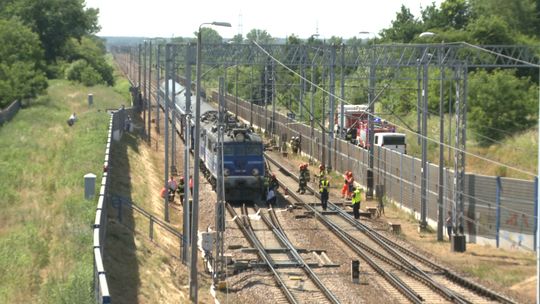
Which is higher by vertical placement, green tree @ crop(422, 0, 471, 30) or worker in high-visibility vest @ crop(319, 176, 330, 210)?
green tree @ crop(422, 0, 471, 30)

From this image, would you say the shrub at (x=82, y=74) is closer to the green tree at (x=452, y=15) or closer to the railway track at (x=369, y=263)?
the green tree at (x=452, y=15)

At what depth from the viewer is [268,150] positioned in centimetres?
5831

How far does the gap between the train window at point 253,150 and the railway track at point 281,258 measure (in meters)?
2.34

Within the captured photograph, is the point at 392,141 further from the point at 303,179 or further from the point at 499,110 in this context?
the point at 303,179

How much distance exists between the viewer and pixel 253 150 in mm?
37688

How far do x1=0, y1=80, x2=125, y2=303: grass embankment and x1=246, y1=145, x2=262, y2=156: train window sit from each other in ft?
19.9

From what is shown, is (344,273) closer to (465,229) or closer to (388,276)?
(388,276)

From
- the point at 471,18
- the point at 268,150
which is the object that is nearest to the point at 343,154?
the point at 268,150

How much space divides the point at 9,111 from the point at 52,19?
39.8m

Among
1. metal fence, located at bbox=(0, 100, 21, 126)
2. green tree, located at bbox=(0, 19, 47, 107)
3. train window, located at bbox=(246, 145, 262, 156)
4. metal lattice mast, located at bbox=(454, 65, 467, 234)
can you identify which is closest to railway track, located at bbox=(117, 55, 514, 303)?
metal lattice mast, located at bbox=(454, 65, 467, 234)

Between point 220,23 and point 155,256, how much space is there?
8638 millimetres

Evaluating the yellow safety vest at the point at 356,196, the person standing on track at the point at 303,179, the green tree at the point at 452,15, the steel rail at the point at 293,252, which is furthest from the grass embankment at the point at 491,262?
the green tree at the point at 452,15

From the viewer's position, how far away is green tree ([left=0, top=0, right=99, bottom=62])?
96312 mm

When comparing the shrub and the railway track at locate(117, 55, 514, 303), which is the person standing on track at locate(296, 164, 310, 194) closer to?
the railway track at locate(117, 55, 514, 303)
